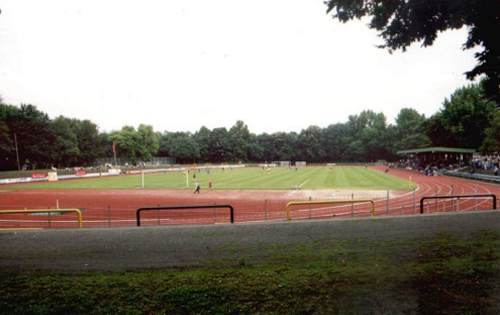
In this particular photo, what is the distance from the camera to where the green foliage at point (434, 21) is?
7770mm

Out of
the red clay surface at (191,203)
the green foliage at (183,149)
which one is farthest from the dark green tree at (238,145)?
the red clay surface at (191,203)

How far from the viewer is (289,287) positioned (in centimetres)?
572

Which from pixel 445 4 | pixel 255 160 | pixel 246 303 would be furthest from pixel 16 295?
pixel 255 160

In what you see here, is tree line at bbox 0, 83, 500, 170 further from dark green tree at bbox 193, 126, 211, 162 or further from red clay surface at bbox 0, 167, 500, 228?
red clay surface at bbox 0, 167, 500, 228

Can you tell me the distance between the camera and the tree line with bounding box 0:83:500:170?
72.3 meters

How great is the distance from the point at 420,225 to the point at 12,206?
32027mm

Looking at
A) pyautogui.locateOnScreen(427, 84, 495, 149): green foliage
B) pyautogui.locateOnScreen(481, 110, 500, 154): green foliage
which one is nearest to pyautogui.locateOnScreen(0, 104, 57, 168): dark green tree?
pyautogui.locateOnScreen(427, 84, 495, 149): green foliage

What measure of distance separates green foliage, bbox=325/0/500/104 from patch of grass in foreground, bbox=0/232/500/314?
4.32m

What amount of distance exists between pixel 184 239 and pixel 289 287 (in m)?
3.88

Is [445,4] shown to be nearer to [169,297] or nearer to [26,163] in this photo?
[169,297]

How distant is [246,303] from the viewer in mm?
5332

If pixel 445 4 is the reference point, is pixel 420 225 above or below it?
below

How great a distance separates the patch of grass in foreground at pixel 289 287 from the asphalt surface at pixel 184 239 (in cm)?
62

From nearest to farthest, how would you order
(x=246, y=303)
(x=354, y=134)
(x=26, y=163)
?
(x=246, y=303)
(x=26, y=163)
(x=354, y=134)
